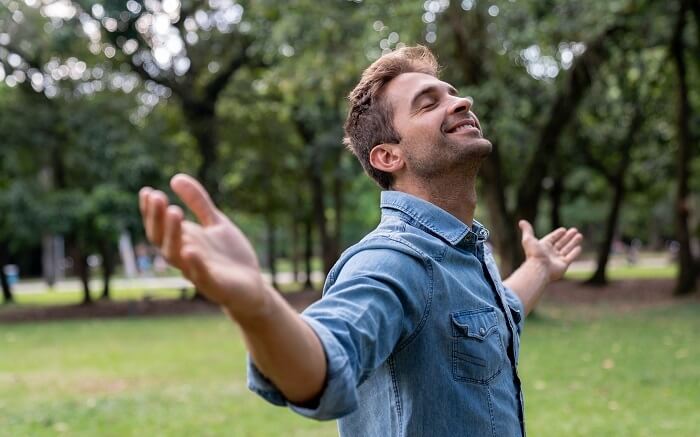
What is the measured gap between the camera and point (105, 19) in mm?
17469

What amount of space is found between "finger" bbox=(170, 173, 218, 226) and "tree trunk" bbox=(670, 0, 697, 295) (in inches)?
657

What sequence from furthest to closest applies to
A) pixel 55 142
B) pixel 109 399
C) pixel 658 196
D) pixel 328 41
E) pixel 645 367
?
pixel 658 196 < pixel 55 142 < pixel 328 41 < pixel 645 367 < pixel 109 399

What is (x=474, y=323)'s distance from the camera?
2016mm

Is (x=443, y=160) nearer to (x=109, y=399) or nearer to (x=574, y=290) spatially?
(x=109, y=399)

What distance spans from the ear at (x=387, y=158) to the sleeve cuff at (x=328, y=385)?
0.75m

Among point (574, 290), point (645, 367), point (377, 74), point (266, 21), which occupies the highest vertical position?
point (266, 21)

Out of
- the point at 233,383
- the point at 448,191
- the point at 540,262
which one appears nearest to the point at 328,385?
the point at 448,191

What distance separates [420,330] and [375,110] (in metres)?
0.68

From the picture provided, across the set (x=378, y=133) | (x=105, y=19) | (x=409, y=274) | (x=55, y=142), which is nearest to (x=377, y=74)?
(x=378, y=133)

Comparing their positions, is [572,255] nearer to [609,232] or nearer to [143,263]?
[609,232]

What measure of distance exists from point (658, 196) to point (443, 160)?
30.4 meters

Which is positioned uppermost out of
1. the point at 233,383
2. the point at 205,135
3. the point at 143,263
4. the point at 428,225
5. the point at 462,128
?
the point at 462,128

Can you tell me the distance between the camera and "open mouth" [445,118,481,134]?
2201 mm

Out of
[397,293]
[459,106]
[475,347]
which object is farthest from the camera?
[459,106]
